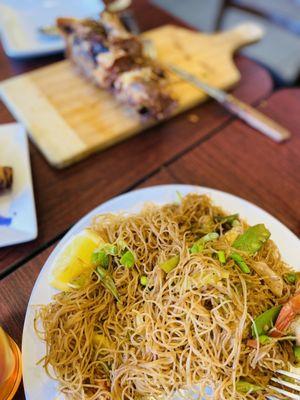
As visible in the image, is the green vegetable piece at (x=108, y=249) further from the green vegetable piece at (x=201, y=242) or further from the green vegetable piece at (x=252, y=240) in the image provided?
the green vegetable piece at (x=252, y=240)

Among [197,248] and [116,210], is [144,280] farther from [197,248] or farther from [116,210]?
[116,210]

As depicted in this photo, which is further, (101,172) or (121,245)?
(101,172)

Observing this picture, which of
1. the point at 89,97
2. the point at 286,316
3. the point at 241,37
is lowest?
the point at 286,316

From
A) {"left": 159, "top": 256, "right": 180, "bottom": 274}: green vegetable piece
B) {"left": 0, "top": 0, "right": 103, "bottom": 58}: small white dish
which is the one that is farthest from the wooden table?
{"left": 159, "top": 256, "right": 180, "bottom": 274}: green vegetable piece

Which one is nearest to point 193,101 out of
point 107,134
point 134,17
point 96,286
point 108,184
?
point 107,134

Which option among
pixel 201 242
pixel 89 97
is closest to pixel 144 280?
pixel 201 242

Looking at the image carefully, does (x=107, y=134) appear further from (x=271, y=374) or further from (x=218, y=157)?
(x=271, y=374)

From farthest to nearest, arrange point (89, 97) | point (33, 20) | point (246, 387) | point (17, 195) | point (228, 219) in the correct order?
point (33, 20)
point (89, 97)
point (17, 195)
point (228, 219)
point (246, 387)
